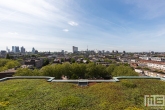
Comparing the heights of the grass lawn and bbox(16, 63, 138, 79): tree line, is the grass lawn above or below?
above

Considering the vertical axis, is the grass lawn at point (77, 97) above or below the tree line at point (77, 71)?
above

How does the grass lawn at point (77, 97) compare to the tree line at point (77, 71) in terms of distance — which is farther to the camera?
the tree line at point (77, 71)

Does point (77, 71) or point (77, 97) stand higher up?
point (77, 97)

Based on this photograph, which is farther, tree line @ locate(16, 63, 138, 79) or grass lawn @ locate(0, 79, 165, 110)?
tree line @ locate(16, 63, 138, 79)

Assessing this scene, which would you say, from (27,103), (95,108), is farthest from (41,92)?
(95,108)

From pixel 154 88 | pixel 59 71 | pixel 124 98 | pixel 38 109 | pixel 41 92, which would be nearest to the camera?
pixel 38 109

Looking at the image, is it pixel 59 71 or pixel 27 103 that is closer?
pixel 27 103

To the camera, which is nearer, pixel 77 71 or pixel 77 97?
pixel 77 97

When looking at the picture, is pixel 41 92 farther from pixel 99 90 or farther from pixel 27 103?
pixel 99 90
